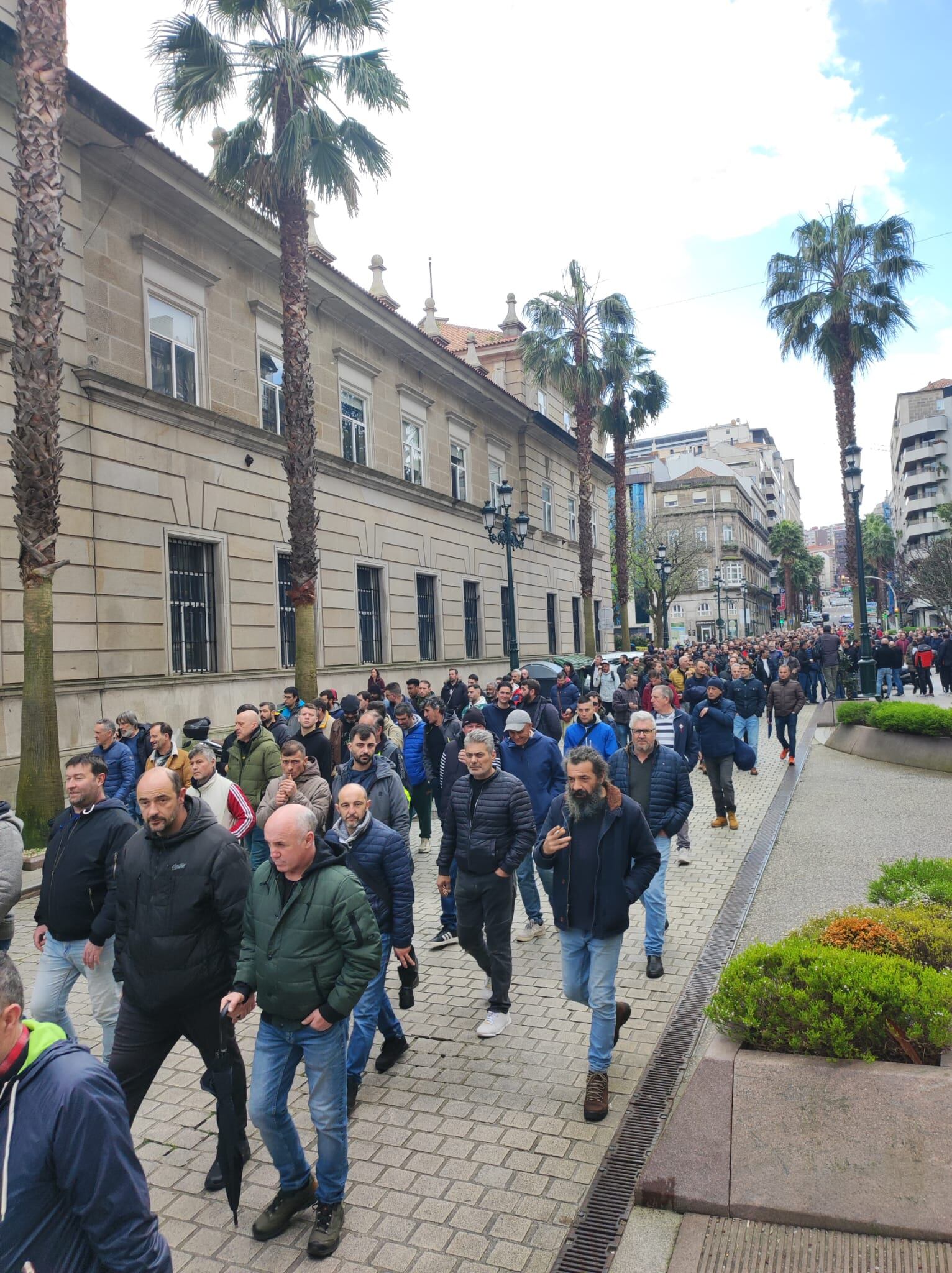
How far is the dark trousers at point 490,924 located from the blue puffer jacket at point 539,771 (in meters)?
1.57

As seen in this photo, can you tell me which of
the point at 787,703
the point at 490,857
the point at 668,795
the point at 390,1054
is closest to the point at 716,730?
the point at 668,795

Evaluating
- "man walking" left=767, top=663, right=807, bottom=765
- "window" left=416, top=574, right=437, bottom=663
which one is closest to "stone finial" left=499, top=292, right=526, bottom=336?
"window" left=416, top=574, right=437, bottom=663

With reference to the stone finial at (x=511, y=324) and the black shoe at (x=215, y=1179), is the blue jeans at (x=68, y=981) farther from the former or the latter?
the stone finial at (x=511, y=324)

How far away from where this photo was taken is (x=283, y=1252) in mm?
3520

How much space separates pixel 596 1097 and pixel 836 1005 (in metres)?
1.28

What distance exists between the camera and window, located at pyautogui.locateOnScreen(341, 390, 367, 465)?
2223 centimetres

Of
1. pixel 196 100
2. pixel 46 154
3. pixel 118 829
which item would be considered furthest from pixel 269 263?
pixel 118 829

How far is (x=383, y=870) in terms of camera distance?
4.96 m

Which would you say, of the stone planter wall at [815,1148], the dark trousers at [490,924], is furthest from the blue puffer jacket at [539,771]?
the stone planter wall at [815,1148]

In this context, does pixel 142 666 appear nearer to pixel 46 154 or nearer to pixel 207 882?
pixel 46 154

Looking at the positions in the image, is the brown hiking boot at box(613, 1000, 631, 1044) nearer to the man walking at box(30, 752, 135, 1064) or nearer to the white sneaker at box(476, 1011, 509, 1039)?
the white sneaker at box(476, 1011, 509, 1039)

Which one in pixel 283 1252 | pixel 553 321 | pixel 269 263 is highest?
pixel 553 321

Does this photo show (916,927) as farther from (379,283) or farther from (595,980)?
(379,283)

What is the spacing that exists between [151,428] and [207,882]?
526 inches
